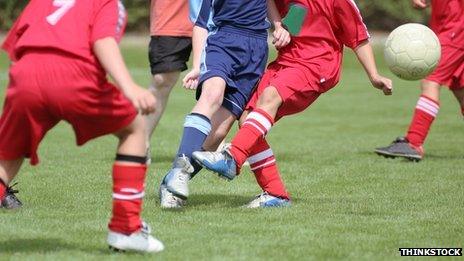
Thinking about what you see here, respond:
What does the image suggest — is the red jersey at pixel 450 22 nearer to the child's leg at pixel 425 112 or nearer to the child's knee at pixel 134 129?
the child's leg at pixel 425 112

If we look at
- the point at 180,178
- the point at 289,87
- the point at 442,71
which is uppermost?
the point at 289,87

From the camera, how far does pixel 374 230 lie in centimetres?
594

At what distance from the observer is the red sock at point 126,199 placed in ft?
16.8

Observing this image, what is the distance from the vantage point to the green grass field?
541 cm

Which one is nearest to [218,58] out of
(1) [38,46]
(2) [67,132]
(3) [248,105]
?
(3) [248,105]

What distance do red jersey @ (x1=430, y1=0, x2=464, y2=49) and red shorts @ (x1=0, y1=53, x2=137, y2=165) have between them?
18.1 ft

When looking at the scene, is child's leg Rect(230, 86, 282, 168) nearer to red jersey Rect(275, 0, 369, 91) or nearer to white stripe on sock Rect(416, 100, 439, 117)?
red jersey Rect(275, 0, 369, 91)

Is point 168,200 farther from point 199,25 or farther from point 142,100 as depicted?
point 142,100

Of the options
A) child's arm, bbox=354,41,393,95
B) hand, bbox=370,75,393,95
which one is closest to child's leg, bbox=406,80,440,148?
child's arm, bbox=354,41,393,95

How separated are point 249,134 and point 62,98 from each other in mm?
1801

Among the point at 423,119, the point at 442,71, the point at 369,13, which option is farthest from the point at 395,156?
the point at 369,13

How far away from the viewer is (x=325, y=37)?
6938 mm

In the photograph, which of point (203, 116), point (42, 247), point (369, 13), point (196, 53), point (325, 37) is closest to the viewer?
point (42, 247)

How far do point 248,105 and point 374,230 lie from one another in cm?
138
